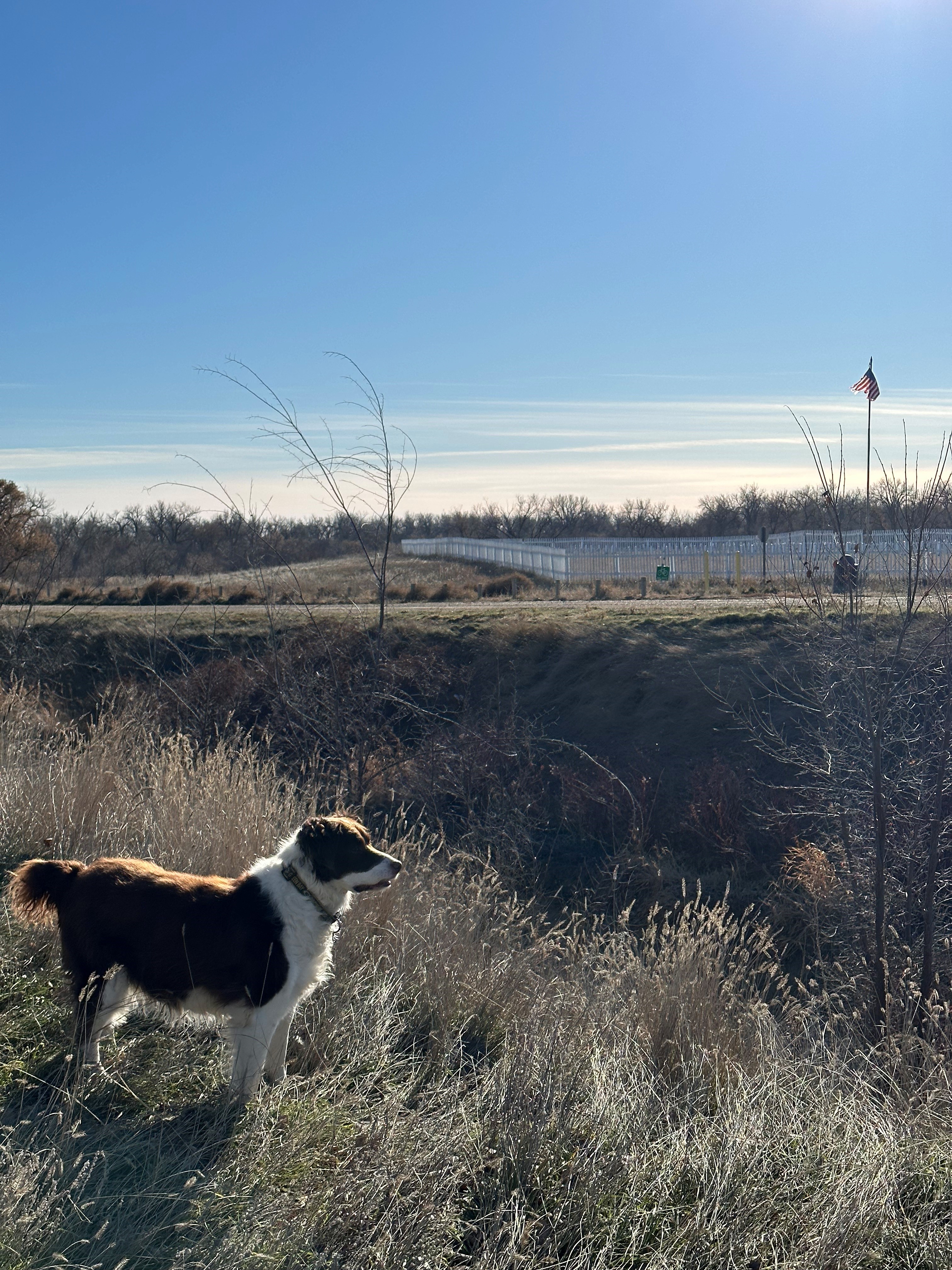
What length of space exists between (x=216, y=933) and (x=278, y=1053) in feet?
1.88

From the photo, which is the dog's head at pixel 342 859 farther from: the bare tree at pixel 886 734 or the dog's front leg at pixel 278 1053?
the bare tree at pixel 886 734

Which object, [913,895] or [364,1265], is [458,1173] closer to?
[364,1265]

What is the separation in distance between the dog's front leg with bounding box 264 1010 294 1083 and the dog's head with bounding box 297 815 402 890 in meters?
0.55

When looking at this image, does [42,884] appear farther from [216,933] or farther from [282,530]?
[282,530]

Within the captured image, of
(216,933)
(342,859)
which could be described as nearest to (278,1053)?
(216,933)

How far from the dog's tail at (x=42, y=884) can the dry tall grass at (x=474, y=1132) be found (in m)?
0.49

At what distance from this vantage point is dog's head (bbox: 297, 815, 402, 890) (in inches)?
161

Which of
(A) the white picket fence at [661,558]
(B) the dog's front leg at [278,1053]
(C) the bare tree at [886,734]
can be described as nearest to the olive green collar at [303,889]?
(B) the dog's front leg at [278,1053]

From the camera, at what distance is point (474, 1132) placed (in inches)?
143

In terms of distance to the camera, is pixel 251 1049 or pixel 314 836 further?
pixel 314 836

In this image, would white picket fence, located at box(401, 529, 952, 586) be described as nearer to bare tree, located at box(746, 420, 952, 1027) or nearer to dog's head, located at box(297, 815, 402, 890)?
bare tree, located at box(746, 420, 952, 1027)

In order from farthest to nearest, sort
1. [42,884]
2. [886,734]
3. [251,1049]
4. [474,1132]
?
[886,734] < [42,884] < [251,1049] < [474,1132]

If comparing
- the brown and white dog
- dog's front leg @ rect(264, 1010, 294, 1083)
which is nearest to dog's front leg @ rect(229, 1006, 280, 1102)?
the brown and white dog

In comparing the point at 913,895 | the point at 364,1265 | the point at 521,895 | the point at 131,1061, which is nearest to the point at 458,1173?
the point at 364,1265
